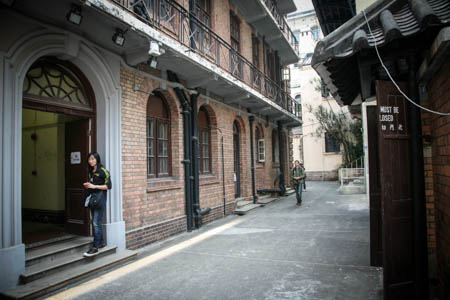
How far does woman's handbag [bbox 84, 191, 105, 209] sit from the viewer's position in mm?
5515

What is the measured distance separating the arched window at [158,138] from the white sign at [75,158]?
67.7 inches

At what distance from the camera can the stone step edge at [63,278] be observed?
4.18 meters

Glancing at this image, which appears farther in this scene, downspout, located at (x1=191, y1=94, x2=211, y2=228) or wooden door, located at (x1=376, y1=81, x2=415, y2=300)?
downspout, located at (x1=191, y1=94, x2=211, y2=228)

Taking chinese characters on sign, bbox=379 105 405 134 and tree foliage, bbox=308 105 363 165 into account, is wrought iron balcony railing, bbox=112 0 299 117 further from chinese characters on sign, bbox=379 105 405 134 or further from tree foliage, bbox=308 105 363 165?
tree foliage, bbox=308 105 363 165

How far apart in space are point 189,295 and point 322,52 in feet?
11.5

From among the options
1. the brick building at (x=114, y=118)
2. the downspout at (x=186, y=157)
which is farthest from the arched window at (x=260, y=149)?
the downspout at (x=186, y=157)

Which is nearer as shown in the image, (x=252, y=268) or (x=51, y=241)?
(x=252, y=268)

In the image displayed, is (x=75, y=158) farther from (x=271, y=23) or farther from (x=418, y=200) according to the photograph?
(x=271, y=23)

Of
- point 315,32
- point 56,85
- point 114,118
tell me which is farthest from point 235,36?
point 315,32

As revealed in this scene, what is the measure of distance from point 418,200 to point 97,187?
4.90 m

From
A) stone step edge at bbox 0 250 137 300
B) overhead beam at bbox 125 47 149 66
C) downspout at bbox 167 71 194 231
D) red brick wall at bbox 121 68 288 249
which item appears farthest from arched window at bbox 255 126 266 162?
stone step edge at bbox 0 250 137 300

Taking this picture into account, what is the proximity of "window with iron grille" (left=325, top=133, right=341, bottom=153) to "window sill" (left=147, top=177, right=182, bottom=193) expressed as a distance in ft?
67.2

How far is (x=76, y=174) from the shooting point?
20.9 ft

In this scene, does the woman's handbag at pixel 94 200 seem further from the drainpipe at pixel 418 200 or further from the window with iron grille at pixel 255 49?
the window with iron grille at pixel 255 49
